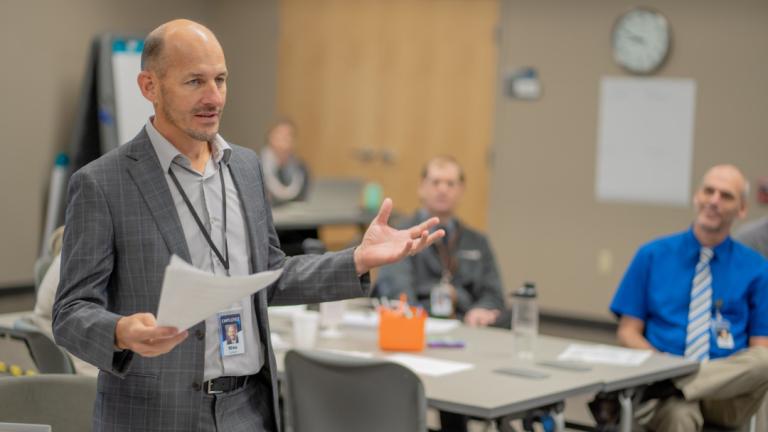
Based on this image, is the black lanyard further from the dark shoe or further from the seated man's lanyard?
the seated man's lanyard

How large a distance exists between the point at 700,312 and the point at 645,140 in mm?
4410

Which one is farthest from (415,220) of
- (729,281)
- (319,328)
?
(729,281)

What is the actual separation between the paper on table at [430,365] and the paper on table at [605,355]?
457 millimetres

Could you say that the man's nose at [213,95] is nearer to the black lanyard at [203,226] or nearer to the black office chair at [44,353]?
the black lanyard at [203,226]

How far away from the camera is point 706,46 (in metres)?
8.54

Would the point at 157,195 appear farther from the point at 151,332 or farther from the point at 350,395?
the point at 350,395

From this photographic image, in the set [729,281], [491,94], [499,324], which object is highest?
[491,94]

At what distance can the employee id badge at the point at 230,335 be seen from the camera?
88.8 inches

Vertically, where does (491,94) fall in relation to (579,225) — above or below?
above

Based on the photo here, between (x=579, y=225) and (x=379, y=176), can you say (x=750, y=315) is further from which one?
(x=379, y=176)

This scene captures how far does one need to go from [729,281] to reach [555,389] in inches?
46.1

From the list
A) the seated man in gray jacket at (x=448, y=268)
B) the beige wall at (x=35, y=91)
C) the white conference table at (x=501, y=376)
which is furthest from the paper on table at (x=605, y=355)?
the beige wall at (x=35, y=91)

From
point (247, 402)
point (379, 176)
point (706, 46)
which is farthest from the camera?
point (379, 176)

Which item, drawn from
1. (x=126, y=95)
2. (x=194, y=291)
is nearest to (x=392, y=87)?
(x=126, y=95)
